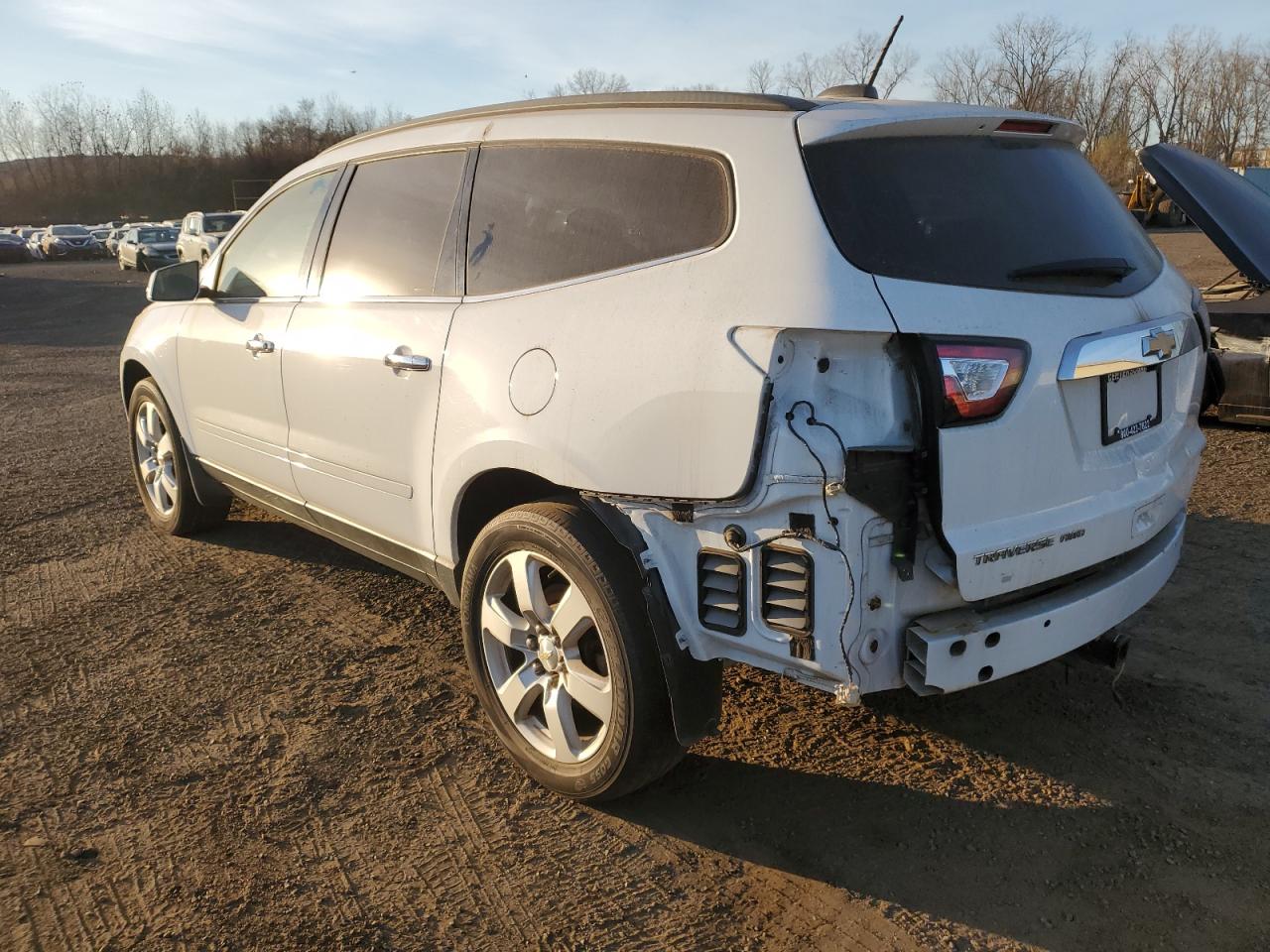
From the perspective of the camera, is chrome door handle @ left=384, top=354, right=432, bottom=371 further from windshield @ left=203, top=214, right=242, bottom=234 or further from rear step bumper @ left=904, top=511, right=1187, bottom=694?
windshield @ left=203, top=214, right=242, bottom=234

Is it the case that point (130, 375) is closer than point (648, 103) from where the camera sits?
No

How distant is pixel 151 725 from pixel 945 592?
2.69m

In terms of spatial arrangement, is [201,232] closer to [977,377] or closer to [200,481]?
[200,481]

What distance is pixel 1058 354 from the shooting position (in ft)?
8.06

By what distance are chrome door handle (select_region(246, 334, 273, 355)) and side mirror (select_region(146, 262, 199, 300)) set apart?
2.66 ft

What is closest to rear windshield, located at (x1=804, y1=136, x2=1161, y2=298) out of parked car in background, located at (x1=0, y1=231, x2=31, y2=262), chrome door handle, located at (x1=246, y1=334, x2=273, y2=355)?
chrome door handle, located at (x1=246, y1=334, x2=273, y2=355)

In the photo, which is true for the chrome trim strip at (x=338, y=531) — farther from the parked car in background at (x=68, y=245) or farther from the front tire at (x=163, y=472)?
the parked car in background at (x=68, y=245)

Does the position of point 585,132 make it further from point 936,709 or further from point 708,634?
point 936,709

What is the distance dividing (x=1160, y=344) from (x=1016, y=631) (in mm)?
940

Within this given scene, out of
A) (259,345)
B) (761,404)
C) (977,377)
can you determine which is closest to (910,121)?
(977,377)

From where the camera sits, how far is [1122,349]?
8.55 ft

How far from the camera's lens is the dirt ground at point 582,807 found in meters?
2.46

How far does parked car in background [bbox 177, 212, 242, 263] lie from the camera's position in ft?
98.0

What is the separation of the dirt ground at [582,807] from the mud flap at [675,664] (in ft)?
1.26
